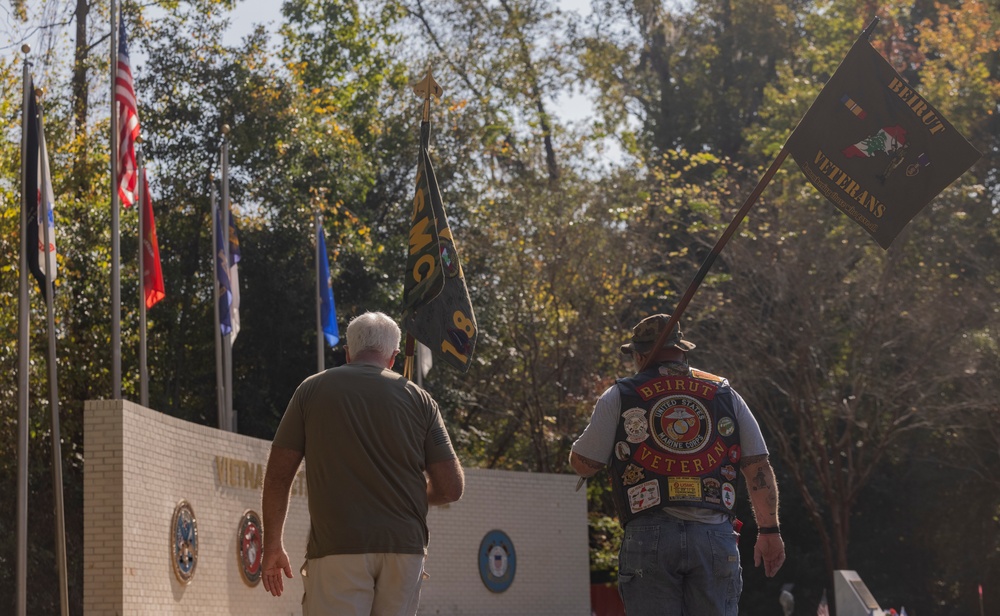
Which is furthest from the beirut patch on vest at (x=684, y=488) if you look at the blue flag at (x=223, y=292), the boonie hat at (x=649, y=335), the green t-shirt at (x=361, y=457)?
the blue flag at (x=223, y=292)

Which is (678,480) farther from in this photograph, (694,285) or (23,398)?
(23,398)

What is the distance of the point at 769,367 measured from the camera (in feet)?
87.6

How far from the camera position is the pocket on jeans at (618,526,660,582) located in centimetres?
549

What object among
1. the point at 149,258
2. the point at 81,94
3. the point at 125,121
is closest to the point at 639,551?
the point at 125,121

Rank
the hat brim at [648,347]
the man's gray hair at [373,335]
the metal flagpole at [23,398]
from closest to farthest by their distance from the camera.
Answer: the man's gray hair at [373,335], the hat brim at [648,347], the metal flagpole at [23,398]

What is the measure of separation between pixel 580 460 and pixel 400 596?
1083mm

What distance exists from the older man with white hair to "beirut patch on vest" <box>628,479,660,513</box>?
3.07ft

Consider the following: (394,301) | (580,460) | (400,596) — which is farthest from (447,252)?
(394,301)

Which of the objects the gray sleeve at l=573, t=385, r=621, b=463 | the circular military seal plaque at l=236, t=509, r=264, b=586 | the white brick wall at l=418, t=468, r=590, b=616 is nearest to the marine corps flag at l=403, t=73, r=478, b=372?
the gray sleeve at l=573, t=385, r=621, b=463

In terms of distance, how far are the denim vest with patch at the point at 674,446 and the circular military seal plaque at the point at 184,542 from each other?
923 centimetres

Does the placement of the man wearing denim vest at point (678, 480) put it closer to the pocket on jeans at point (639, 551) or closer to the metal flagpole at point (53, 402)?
the pocket on jeans at point (639, 551)

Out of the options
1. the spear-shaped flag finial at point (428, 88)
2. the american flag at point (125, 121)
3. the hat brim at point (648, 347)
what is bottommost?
the hat brim at point (648, 347)

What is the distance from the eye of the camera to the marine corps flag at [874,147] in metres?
7.04

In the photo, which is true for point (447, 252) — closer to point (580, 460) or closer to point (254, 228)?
point (580, 460)
